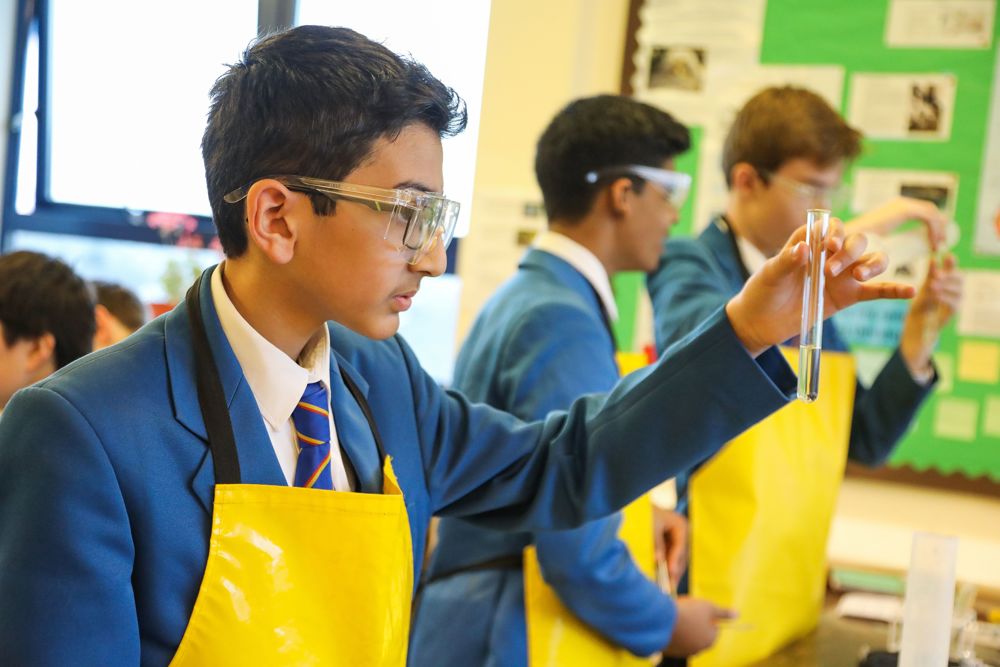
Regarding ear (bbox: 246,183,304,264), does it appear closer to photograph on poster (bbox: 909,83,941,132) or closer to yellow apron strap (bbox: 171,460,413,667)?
yellow apron strap (bbox: 171,460,413,667)

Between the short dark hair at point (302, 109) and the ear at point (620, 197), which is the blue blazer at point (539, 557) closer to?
the ear at point (620, 197)

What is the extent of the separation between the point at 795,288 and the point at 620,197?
2.48 feet

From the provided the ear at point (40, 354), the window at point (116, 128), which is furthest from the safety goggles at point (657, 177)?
the window at point (116, 128)

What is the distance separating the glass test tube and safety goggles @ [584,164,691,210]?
81 cm

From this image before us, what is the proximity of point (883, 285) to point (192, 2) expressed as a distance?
3679 millimetres

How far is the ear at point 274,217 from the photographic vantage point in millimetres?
1028

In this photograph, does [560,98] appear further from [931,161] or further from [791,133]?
[791,133]

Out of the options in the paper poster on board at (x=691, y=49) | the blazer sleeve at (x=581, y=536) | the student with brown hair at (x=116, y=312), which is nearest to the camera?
the blazer sleeve at (x=581, y=536)

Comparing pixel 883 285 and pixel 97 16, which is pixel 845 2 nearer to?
pixel 883 285

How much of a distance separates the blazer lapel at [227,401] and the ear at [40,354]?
92 cm

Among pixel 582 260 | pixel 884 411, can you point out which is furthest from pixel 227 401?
pixel 884 411

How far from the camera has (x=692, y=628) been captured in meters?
1.64

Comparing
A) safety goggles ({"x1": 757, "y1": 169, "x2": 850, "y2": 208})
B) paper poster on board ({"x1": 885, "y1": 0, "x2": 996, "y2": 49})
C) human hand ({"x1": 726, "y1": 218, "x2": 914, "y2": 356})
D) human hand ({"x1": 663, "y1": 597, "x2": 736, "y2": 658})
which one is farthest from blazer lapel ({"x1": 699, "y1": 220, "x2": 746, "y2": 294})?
paper poster on board ({"x1": 885, "y1": 0, "x2": 996, "y2": 49})

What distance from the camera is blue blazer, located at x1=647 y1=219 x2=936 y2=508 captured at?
1880mm
